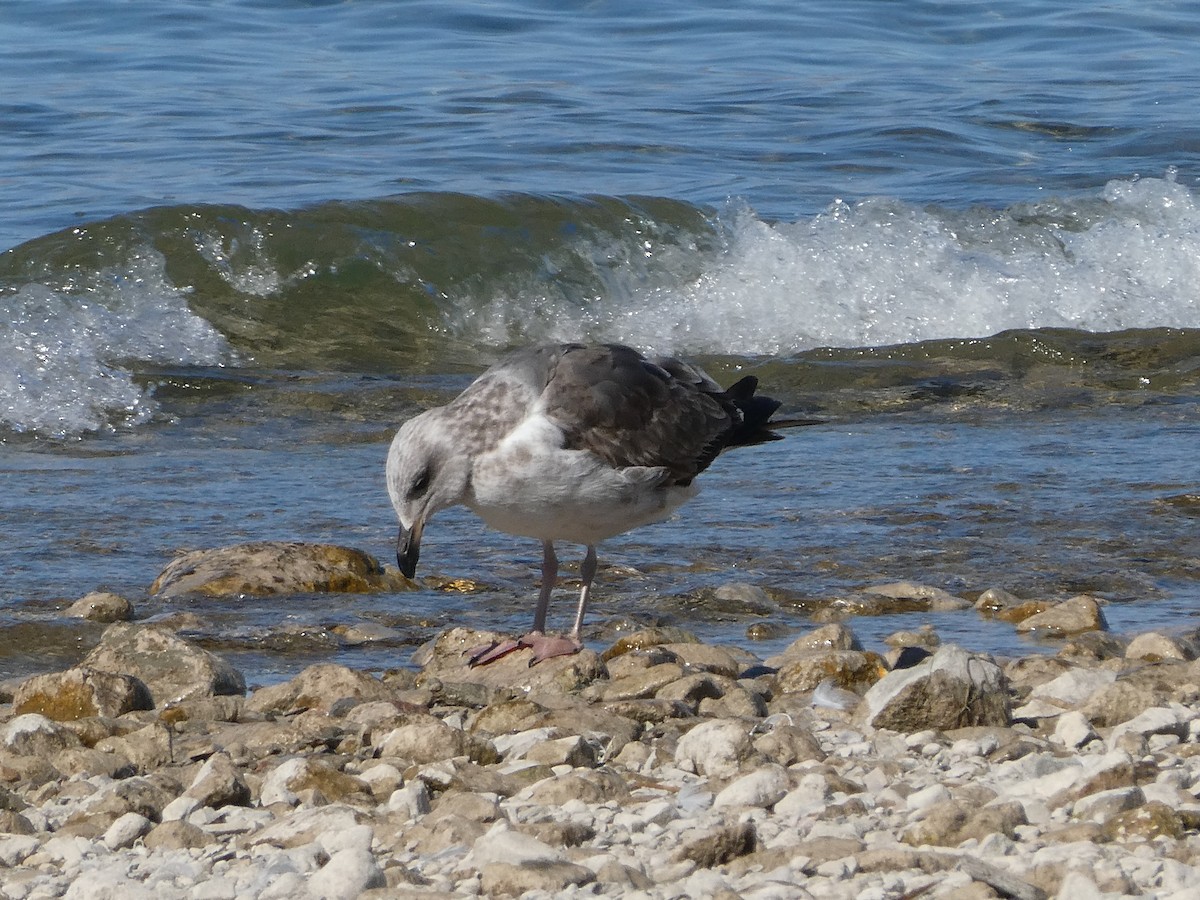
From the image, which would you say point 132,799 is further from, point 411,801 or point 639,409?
point 639,409

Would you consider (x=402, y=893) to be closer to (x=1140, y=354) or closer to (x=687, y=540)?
(x=687, y=540)

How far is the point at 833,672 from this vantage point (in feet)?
14.7

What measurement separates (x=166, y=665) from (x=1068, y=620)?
2.57 metres

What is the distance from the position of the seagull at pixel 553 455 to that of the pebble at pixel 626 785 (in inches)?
17.9

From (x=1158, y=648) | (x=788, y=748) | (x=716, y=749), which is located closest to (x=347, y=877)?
(x=716, y=749)

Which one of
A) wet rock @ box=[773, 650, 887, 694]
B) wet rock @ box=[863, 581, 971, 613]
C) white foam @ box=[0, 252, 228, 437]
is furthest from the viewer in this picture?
white foam @ box=[0, 252, 228, 437]

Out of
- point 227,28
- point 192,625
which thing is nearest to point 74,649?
point 192,625

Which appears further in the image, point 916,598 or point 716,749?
point 916,598

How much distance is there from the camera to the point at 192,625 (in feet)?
17.7

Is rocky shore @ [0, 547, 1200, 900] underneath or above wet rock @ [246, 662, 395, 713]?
above

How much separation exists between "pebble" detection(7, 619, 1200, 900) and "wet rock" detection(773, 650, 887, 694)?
0.04 feet

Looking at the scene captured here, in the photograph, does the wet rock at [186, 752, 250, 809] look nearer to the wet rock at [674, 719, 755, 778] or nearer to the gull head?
the wet rock at [674, 719, 755, 778]

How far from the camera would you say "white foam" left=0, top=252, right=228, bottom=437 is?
27.3 ft

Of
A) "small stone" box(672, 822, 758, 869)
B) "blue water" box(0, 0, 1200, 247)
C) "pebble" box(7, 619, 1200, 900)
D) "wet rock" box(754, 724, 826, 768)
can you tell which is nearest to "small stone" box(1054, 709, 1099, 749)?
"pebble" box(7, 619, 1200, 900)
